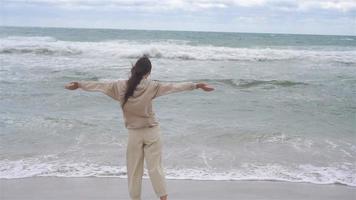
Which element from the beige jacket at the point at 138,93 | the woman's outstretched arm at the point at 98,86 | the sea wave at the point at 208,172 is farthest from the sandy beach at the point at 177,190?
the woman's outstretched arm at the point at 98,86

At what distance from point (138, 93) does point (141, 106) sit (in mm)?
105

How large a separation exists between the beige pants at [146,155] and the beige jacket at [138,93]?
8 centimetres

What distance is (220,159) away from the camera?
670cm

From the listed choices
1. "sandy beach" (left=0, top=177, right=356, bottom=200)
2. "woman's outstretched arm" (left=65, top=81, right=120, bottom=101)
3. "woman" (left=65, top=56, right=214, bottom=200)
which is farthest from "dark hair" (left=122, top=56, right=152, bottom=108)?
"sandy beach" (left=0, top=177, right=356, bottom=200)

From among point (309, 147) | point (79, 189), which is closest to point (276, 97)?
point (309, 147)

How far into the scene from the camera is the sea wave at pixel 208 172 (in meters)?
5.82

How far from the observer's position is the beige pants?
389 centimetres

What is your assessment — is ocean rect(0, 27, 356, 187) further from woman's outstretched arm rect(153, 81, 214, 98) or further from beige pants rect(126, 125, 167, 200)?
woman's outstretched arm rect(153, 81, 214, 98)

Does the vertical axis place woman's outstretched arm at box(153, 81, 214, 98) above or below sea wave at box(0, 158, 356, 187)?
above

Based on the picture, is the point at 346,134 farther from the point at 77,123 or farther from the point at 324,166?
the point at 77,123

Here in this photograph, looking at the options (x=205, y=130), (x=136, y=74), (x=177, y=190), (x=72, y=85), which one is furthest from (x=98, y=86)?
(x=205, y=130)

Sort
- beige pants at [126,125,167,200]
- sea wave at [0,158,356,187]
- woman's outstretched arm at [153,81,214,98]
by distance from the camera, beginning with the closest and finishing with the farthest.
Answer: woman's outstretched arm at [153,81,214,98] < beige pants at [126,125,167,200] < sea wave at [0,158,356,187]

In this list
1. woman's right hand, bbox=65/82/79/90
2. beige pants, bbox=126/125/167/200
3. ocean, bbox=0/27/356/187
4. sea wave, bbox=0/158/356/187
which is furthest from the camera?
ocean, bbox=0/27/356/187

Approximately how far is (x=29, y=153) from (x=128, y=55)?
72.0 ft
